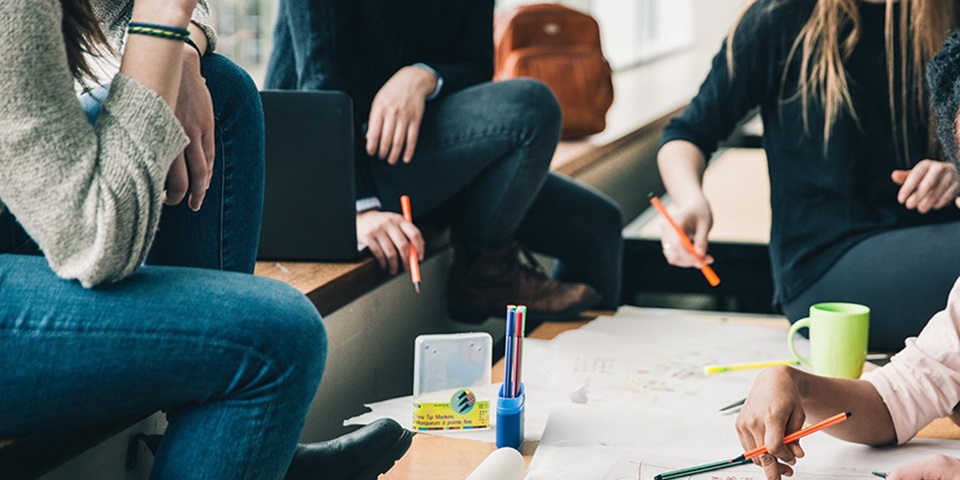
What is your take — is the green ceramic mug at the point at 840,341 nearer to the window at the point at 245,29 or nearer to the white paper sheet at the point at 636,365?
the white paper sheet at the point at 636,365

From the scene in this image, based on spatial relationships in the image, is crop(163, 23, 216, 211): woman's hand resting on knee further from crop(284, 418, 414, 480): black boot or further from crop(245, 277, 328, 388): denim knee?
crop(284, 418, 414, 480): black boot

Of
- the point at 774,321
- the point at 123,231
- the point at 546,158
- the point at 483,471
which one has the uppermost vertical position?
the point at 123,231

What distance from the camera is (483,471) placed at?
1.04 meters

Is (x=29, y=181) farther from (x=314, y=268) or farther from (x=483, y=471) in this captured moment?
(x=314, y=268)

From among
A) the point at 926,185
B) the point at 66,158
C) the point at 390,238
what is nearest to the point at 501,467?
the point at 66,158

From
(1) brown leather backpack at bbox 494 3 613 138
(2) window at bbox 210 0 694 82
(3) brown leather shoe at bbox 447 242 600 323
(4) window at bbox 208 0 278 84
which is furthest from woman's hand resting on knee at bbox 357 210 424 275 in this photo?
(1) brown leather backpack at bbox 494 3 613 138

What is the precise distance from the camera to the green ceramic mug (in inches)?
54.6

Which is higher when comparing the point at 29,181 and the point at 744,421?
the point at 29,181

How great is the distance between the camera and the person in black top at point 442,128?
1639mm

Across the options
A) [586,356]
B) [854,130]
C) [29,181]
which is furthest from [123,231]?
[854,130]

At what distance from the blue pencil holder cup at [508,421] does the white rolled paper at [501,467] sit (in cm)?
10

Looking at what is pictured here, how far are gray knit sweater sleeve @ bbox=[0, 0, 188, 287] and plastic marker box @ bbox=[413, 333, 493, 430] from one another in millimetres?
522

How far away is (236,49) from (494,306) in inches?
51.3

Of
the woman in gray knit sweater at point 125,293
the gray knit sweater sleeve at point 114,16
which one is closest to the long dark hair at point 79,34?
the woman in gray knit sweater at point 125,293
